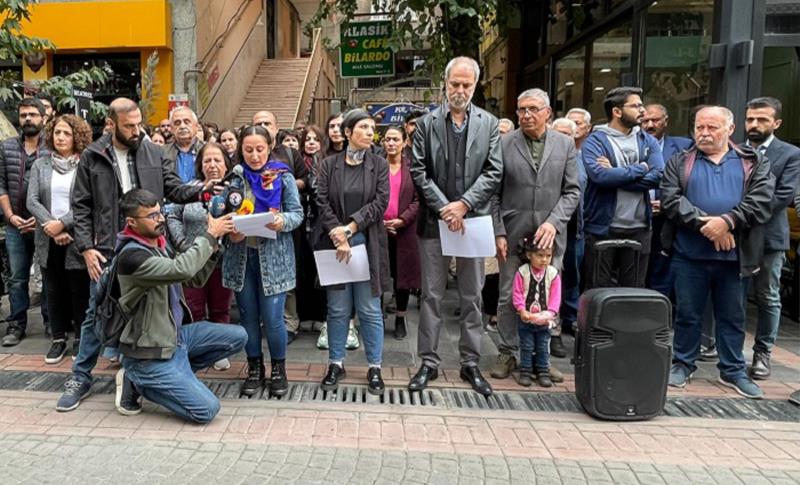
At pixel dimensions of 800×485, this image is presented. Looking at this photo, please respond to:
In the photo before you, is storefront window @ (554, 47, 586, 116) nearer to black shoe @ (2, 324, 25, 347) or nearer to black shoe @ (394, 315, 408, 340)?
black shoe @ (394, 315, 408, 340)

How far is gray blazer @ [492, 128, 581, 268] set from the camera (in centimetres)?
461

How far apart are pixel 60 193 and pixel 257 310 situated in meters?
2.15

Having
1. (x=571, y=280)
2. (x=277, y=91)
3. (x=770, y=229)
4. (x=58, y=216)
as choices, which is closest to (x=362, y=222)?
(x=571, y=280)

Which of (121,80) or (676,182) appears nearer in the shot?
(676,182)

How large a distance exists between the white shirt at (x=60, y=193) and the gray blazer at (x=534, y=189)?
140 inches

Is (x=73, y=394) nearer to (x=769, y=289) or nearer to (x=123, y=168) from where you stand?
(x=123, y=168)

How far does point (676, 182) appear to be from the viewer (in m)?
4.59

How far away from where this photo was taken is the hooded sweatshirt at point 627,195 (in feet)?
16.5

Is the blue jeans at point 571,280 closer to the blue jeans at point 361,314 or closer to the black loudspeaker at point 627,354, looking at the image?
the black loudspeaker at point 627,354

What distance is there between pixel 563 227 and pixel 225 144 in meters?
3.36

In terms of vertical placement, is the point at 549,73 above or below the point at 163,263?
above

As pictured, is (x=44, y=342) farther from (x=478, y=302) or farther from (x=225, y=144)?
(x=478, y=302)

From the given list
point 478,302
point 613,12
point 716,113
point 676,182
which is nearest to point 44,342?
point 478,302

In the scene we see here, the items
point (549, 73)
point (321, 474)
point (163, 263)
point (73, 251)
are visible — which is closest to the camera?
point (321, 474)
